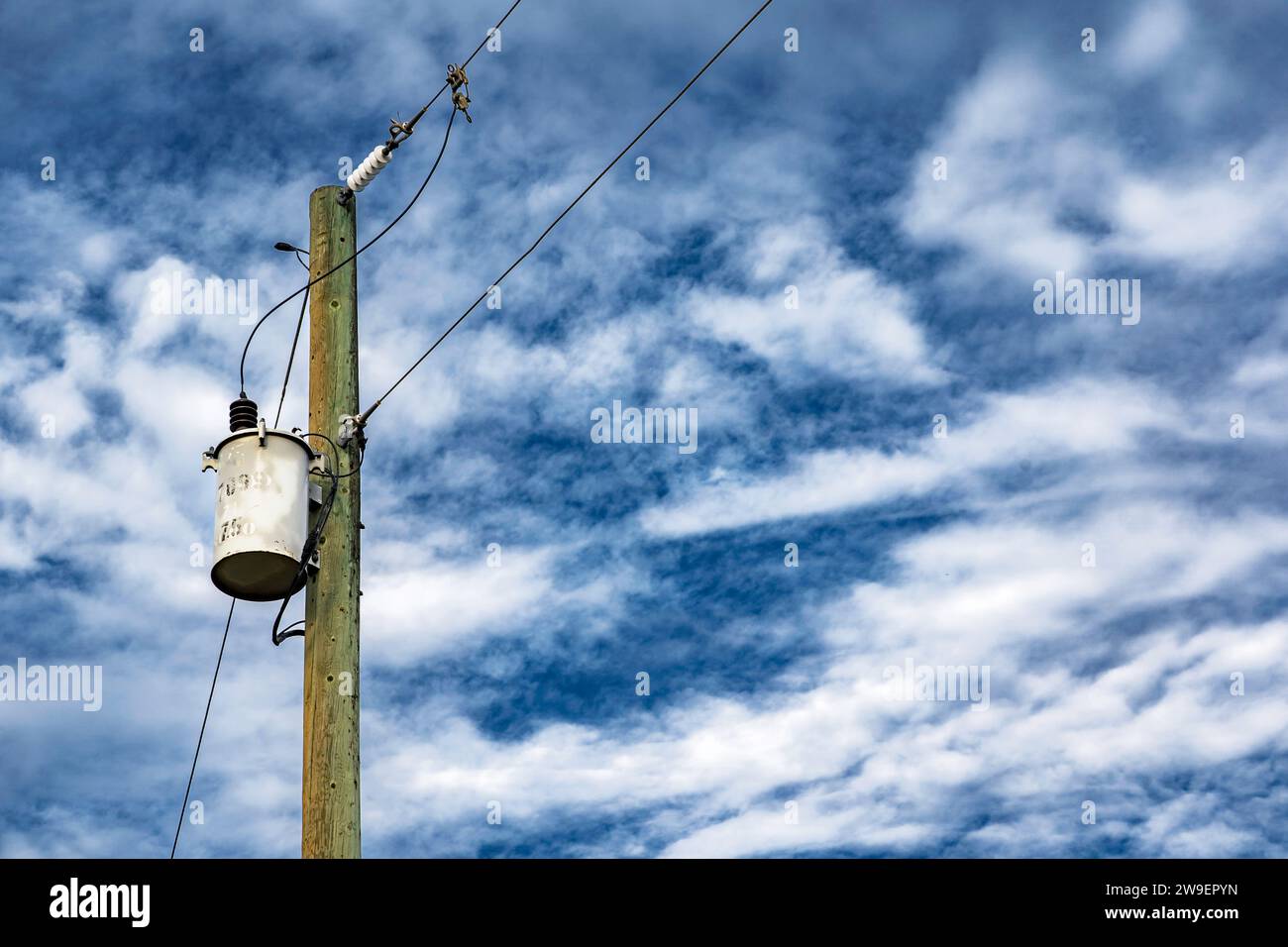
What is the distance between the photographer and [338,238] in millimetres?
8297

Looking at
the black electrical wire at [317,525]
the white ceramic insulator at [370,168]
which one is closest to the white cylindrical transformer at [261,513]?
the black electrical wire at [317,525]

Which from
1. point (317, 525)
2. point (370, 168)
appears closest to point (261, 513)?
point (317, 525)

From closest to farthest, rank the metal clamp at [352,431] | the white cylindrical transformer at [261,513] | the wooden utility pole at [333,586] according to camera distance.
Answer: the wooden utility pole at [333,586]
the white cylindrical transformer at [261,513]
the metal clamp at [352,431]

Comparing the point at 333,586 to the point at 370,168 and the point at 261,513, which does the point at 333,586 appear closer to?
the point at 261,513

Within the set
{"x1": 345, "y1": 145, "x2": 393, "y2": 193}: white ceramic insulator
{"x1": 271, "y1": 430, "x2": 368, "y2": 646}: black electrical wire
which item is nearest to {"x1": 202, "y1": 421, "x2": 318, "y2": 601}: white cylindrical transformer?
{"x1": 271, "y1": 430, "x2": 368, "y2": 646}: black electrical wire

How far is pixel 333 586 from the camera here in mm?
7445

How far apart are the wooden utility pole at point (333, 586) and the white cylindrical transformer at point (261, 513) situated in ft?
0.71

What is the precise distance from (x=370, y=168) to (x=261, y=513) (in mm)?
2110

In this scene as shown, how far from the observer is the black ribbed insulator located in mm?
7418

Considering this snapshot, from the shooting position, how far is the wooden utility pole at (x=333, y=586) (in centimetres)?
695

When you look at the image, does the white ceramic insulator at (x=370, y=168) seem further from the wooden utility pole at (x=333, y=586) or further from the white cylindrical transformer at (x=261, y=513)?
the white cylindrical transformer at (x=261, y=513)
